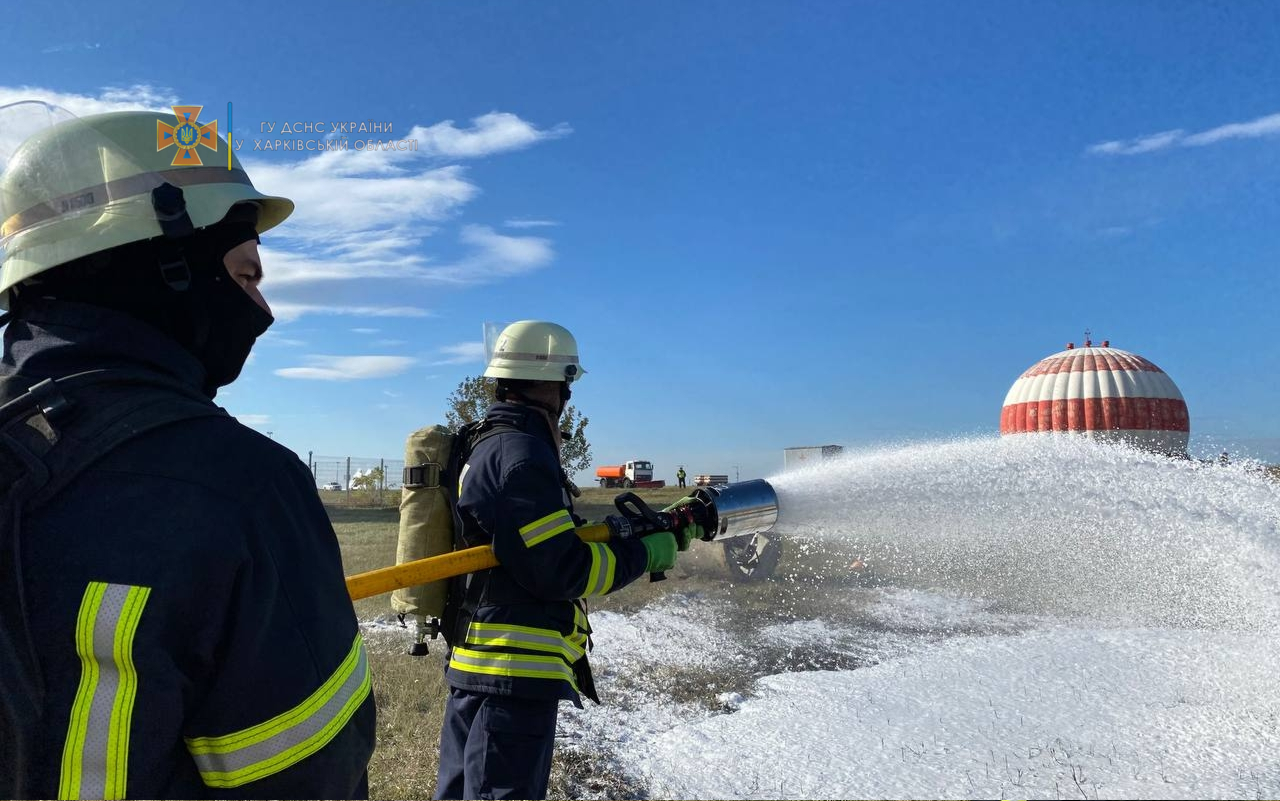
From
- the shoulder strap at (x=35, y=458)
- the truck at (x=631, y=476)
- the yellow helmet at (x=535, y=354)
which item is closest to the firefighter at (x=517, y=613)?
the yellow helmet at (x=535, y=354)

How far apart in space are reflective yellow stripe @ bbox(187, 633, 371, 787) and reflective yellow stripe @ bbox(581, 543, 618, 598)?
76.4 inches

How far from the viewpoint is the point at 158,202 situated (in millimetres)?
1510

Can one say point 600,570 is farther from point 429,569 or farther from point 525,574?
point 429,569

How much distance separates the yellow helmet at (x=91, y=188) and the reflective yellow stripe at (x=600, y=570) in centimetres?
202

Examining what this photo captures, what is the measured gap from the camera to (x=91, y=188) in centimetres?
156

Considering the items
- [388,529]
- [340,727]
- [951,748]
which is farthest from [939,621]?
[388,529]

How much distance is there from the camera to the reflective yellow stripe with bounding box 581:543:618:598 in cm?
326

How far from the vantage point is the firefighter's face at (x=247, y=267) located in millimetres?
1665

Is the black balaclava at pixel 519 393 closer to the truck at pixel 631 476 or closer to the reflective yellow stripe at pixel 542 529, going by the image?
the reflective yellow stripe at pixel 542 529

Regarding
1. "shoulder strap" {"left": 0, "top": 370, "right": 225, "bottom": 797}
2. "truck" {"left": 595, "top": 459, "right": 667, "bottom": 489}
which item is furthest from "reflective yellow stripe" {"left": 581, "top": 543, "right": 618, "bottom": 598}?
"truck" {"left": 595, "top": 459, "right": 667, "bottom": 489}

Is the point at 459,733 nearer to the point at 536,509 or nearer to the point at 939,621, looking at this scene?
the point at 536,509

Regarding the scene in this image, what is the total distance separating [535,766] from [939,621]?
7407mm

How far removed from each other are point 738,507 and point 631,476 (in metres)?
51.8

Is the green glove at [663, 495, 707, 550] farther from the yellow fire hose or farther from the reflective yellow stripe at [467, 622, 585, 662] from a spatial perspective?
the reflective yellow stripe at [467, 622, 585, 662]
